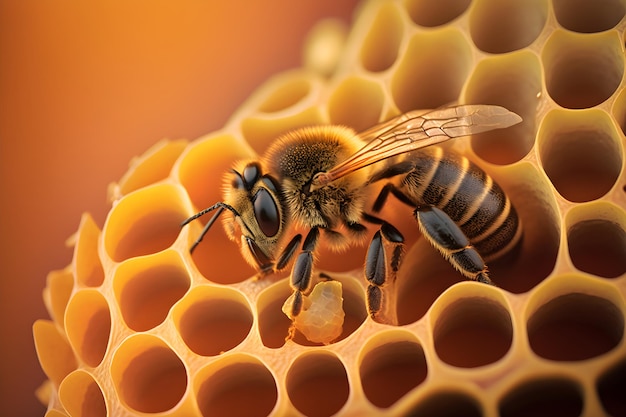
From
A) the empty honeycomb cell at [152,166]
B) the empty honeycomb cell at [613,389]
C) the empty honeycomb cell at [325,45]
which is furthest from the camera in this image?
the empty honeycomb cell at [325,45]

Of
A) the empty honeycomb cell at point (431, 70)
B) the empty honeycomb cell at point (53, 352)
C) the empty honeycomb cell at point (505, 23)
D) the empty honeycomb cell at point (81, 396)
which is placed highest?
the empty honeycomb cell at point (505, 23)

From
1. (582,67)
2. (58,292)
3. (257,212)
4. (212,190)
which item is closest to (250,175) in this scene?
(257,212)

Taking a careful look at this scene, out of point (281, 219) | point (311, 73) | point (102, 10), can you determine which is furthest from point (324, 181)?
point (102, 10)

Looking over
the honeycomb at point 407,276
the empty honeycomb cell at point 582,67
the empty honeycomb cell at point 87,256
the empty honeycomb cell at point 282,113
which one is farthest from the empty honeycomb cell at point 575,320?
the empty honeycomb cell at point 87,256

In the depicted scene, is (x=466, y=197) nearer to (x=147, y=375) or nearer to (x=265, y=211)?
(x=265, y=211)

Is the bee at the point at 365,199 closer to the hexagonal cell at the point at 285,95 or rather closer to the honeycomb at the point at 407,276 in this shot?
the honeycomb at the point at 407,276
